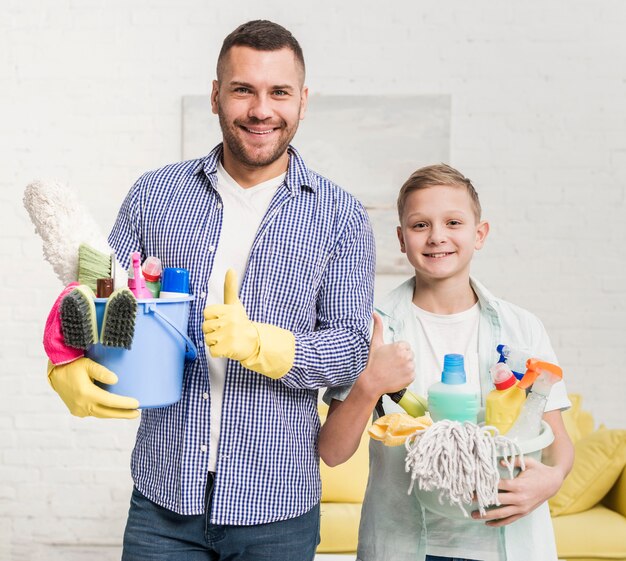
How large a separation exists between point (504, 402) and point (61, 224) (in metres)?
0.79

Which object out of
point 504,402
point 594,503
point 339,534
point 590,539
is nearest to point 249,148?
point 504,402

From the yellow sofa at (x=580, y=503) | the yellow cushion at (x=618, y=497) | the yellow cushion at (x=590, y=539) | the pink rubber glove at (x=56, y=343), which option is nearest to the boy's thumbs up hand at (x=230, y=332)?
the pink rubber glove at (x=56, y=343)

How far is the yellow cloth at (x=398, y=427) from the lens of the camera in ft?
4.38

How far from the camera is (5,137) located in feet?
11.9

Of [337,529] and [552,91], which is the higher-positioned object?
[552,91]

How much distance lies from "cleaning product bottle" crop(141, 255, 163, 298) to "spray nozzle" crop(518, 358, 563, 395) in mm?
644

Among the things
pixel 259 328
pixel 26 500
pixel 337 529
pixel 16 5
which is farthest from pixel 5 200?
pixel 259 328

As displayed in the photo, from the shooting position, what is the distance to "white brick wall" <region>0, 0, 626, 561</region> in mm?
3553

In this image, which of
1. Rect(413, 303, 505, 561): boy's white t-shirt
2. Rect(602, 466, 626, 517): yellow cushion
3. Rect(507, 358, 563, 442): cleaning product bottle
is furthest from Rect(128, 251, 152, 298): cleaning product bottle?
Rect(602, 466, 626, 517): yellow cushion

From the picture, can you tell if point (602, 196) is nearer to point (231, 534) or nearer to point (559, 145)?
point (559, 145)

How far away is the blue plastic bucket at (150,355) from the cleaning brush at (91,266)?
0.08 meters

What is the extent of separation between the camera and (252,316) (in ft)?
4.67

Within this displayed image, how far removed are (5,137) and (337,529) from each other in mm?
2311

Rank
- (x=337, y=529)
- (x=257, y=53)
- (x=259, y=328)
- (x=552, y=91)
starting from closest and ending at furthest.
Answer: (x=259, y=328), (x=257, y=53), (x=337, y=529), (x=552, y=91)
